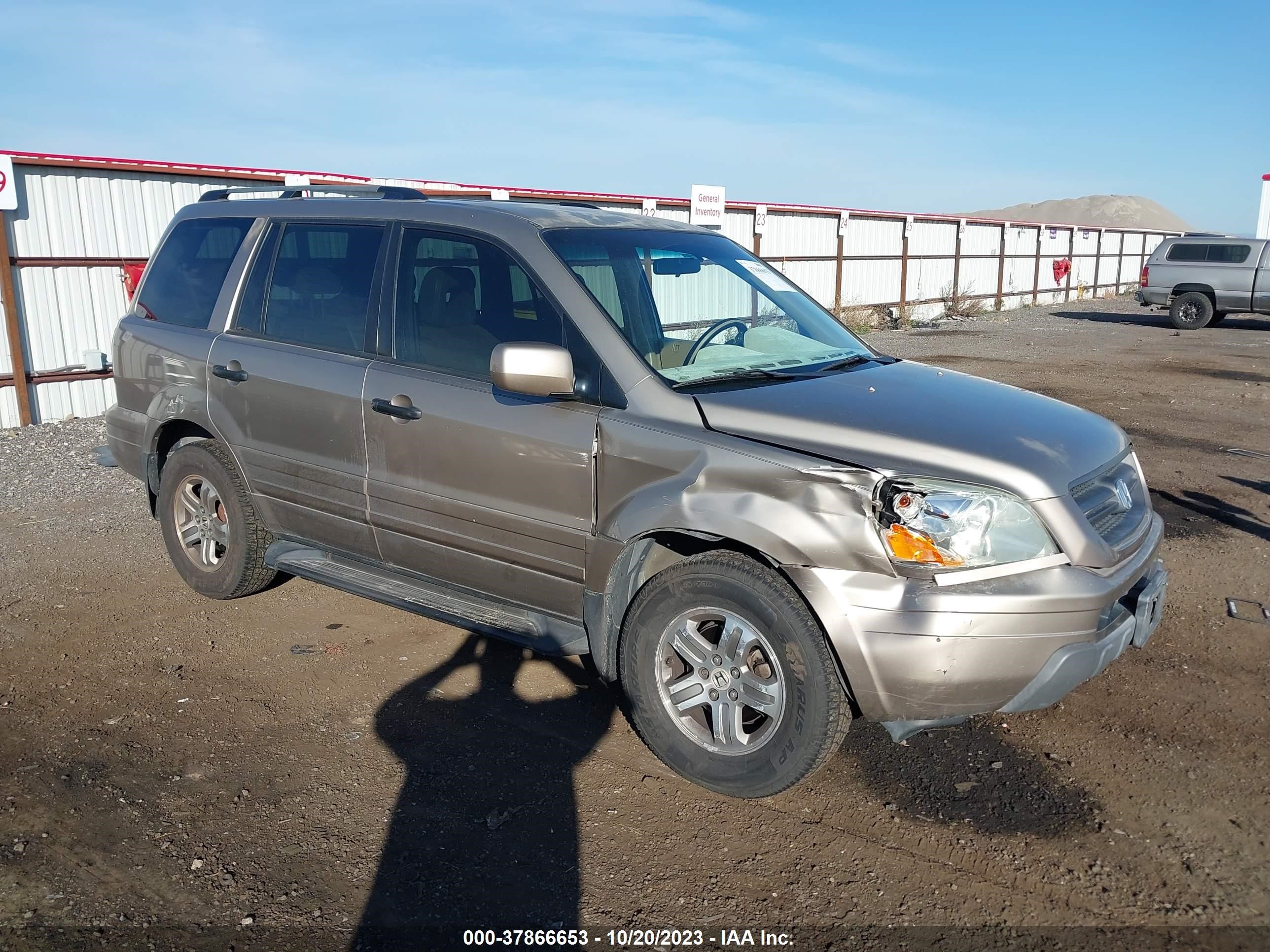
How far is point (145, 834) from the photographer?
→ 3.32 m

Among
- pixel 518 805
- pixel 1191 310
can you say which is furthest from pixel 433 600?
pixel 1191 310

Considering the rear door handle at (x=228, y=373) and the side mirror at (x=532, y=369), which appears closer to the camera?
the side mirror at (x=532, y=369)

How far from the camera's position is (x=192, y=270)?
17.8 feet

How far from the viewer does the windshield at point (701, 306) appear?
4016 mm

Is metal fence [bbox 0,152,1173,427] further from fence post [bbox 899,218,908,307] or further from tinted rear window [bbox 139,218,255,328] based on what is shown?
fence post [bbox 899,218,908,307]

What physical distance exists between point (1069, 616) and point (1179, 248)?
23.8m

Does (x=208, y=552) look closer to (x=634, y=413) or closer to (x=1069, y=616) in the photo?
(x=634, y=413)

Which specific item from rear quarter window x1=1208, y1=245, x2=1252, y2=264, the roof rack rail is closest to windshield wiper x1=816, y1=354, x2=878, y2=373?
the roof rack rail

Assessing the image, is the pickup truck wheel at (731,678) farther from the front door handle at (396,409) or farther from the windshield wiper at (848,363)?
the front door handle at (396,409)

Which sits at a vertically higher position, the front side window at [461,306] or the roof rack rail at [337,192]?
the roof rack rail at [337,192]

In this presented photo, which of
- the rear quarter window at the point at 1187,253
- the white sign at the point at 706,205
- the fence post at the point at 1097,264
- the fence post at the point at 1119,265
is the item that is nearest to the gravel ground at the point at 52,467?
the white sign at the point at 706,205

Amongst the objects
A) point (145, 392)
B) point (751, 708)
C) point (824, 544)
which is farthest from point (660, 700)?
point (145, 392)

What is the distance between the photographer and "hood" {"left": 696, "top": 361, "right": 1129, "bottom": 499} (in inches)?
128

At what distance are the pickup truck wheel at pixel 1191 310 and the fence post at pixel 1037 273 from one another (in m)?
9.47
